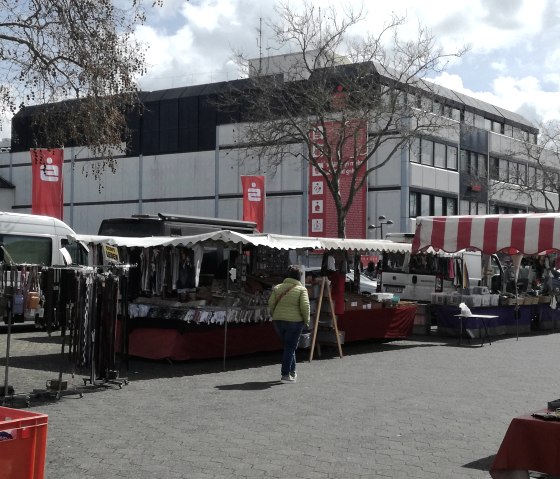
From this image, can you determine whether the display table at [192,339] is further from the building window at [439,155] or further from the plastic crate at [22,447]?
the building window at [439,155]

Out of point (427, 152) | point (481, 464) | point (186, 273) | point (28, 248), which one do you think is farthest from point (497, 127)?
point (481, 464)

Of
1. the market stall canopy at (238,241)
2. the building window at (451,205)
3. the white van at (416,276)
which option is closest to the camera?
the market stall canopy at (238,241)

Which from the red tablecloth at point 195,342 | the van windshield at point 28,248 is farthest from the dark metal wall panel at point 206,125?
the red tablecloth at point 195,342

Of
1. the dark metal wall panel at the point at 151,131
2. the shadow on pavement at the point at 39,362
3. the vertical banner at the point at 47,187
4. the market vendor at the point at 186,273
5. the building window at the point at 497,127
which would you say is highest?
the building window at the point at 497,127

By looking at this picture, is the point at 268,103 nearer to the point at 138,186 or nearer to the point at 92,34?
the point at 92,34

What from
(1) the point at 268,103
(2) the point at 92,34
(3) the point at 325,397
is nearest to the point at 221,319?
(3) the point at 325,397

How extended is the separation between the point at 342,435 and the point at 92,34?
25.1 ft

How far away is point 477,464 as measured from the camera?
23.0 feet

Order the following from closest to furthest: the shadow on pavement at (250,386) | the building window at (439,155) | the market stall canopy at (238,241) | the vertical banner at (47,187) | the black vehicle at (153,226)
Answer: the shadow on pavement at (250,386) < the market stall canopy at (238,241) < the black vehicle at (153,226) < the vertical banner at (47,187) < the building window at (439,155)

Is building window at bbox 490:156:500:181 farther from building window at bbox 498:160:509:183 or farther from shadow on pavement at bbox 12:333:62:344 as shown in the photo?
shadow on pavement at bbox 12:333:62:344

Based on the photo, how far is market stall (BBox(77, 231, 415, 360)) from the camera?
13.4 meters

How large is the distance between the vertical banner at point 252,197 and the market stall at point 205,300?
17.8 m

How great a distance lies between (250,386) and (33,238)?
982 centimetres

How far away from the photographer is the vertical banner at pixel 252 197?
34812mm
